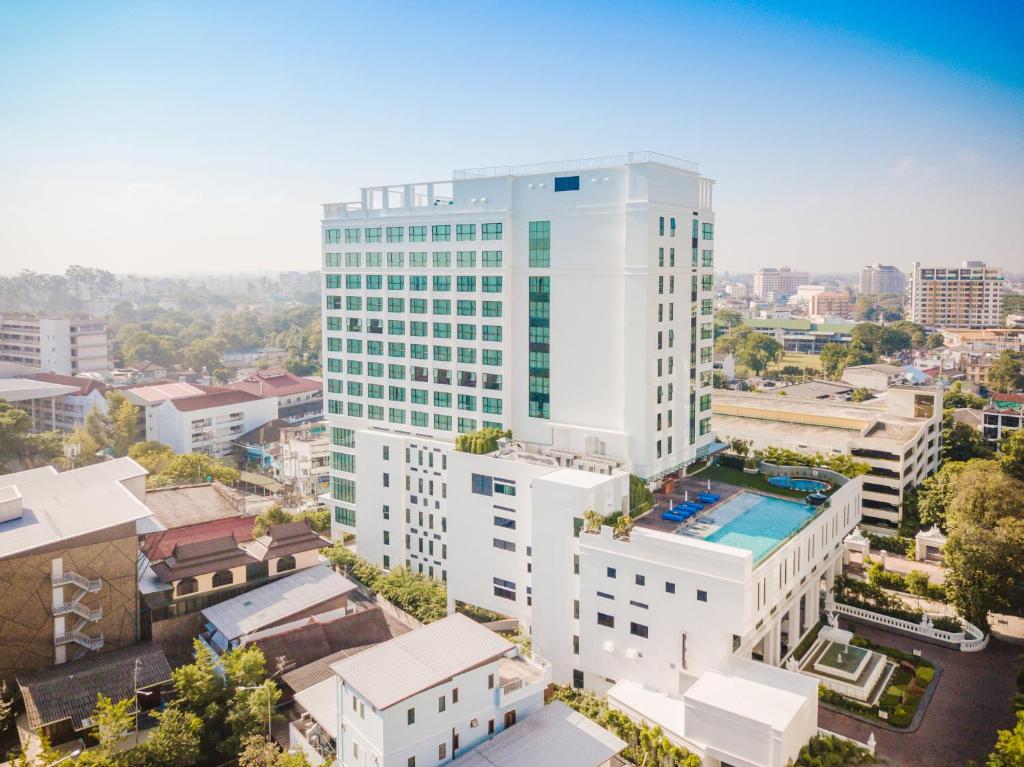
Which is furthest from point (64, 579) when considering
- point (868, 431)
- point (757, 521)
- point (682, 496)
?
point (868, 431)

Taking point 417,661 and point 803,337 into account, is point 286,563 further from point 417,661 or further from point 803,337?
point 803,337

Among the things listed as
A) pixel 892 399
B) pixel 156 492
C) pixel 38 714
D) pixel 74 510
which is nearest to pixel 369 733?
pixel 38 714

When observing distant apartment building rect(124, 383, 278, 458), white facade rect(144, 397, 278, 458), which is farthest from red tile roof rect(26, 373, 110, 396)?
white facade rect(144, 397, 278, 458)

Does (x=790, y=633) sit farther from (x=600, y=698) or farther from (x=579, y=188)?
(x=579, y=188)

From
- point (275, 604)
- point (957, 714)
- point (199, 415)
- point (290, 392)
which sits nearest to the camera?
point (957, 714)

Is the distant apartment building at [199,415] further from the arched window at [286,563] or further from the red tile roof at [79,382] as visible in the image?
the arched window at [286,563]

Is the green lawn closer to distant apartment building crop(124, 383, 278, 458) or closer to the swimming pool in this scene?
the swimming pool

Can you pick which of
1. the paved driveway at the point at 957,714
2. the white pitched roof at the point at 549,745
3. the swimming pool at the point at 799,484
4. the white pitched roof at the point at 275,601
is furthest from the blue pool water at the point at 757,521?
the white pitched roof at the point at 275,601
